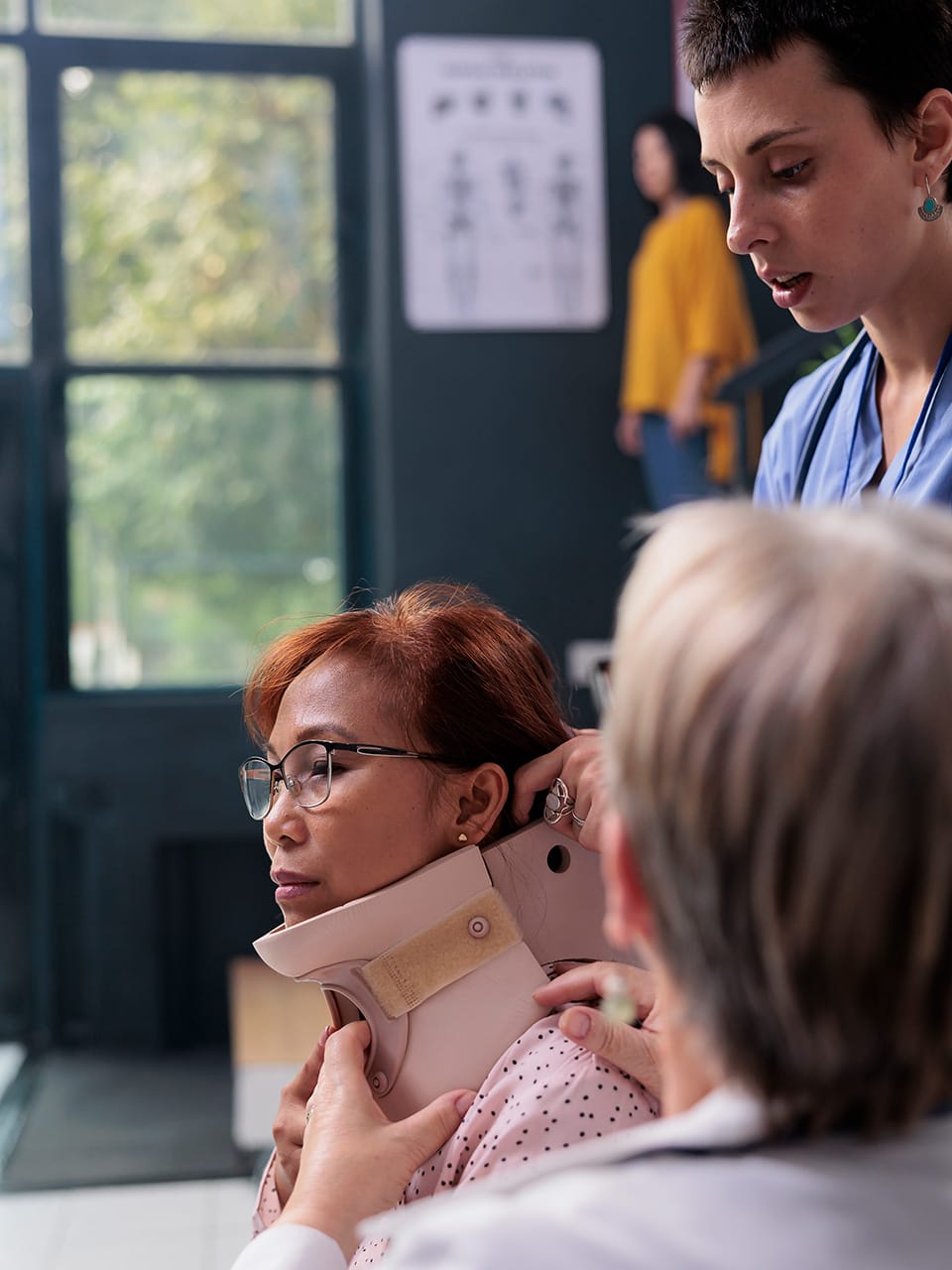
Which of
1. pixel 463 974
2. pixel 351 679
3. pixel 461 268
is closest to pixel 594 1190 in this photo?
pixel 463 974

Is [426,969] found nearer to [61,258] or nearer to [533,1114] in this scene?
[533,1114]

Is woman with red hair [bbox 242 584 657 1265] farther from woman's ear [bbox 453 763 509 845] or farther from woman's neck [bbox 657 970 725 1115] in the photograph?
woman's neck [bbox 657 970 725 1115]

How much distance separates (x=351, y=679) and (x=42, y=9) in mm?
4075

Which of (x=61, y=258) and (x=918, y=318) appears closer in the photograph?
(x=918, y=318)

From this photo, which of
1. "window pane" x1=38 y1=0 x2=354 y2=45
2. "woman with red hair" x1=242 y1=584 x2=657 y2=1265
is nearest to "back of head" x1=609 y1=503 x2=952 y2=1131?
"woman with red hair" x1=242 y1=584 x2=657 y2=1265

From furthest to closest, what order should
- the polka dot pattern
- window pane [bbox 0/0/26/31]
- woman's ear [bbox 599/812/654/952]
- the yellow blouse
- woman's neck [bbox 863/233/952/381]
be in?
window pane [bbox 0/0/26/31] < the yellow blouse < woman's neck [bbox 863/233/952/381] < the polka dot pattern < woman's ear [bbox 599/812/654/952]

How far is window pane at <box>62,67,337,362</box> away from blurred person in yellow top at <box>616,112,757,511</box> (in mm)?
1066

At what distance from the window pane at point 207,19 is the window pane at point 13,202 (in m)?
0.23

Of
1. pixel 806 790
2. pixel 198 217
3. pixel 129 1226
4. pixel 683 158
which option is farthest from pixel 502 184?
pixel 806 790

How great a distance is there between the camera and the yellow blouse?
4.54 metres

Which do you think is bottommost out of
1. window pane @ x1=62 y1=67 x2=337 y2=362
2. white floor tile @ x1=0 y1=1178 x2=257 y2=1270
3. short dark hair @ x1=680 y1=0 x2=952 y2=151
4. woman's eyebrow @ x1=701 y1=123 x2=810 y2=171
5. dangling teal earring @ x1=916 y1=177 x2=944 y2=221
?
white floor tile @ x1=0 y1=1178 x2=257 y2=1270

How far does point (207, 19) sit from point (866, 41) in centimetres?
398

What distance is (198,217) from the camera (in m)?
4.86

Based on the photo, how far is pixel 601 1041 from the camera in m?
1.18
